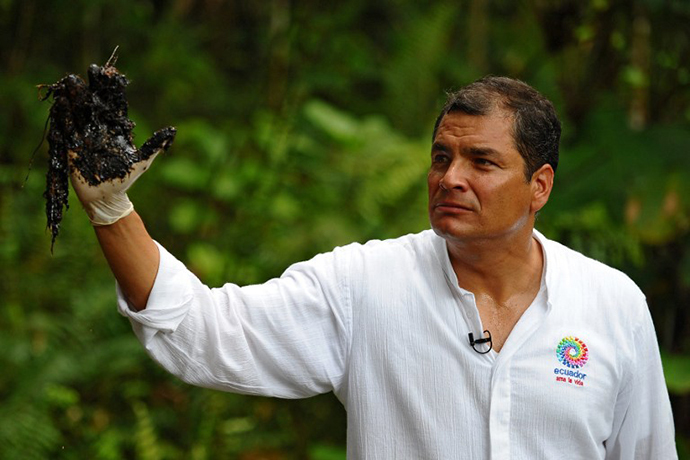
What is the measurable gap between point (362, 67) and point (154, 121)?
1.63 meters

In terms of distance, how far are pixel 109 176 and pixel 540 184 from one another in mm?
1039

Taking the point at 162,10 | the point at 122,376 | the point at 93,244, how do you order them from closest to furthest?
the point at 122,376, the point at 93,244, the point at 162,10

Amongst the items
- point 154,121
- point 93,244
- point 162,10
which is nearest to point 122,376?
point 93,244

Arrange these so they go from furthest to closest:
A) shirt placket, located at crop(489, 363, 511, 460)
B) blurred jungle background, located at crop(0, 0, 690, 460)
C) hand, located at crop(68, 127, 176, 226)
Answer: blurred jungle background, located at crop(0, 0, 690, 460) → shirt placket, located at crop(489, 363, 511, 460) → hand, located at crop(68, 127, 176, 226)

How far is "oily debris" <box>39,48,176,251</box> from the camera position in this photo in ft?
5.87

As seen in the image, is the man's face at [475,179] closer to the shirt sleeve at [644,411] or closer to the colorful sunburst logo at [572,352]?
the colorful sunburst logo at [572,352]

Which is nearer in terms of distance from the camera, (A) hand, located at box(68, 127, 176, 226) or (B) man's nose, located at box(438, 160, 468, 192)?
(A) hand, located at box(68, 127, 176, 226)

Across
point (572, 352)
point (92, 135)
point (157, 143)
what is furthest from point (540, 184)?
point (92, 135)

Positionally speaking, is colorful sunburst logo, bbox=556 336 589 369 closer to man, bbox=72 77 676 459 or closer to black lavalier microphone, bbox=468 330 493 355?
man, bbox=72 77 676 459

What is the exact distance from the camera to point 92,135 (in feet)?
5.96

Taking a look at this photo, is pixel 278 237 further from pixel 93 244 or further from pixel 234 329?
pixel 234 329

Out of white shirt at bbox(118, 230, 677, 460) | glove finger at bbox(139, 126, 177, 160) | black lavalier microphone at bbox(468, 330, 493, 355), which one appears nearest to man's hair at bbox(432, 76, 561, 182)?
white shirt at bbox(118, 230, 677, 460)

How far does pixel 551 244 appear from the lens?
91.5 inches

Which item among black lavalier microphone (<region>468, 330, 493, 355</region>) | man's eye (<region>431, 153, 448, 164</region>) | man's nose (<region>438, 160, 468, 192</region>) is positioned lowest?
black lavalier microphone (<region>468, 330, 493, 355</region>)
